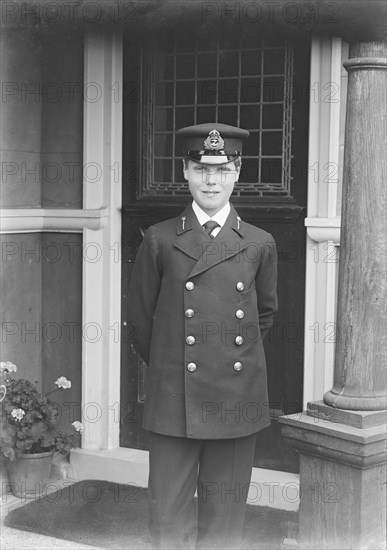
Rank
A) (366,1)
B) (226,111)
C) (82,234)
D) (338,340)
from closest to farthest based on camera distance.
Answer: (366,1) < (338,340) < (226,111) < (82,234)

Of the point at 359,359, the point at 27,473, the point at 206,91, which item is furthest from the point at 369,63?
the point at 27,473

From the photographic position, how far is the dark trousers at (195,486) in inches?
156

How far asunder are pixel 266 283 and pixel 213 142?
66 cm

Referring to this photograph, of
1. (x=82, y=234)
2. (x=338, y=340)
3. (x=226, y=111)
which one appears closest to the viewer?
(x=338, y=340)

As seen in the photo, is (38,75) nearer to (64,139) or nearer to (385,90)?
(64,139)

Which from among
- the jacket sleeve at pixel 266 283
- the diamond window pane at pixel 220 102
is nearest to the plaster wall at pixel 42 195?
the diamond window pane at pixel 220 102

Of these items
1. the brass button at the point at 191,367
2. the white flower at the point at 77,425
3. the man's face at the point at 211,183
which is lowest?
the white flower at the point at 77,425

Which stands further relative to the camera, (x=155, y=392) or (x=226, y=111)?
(x=226, y=111)

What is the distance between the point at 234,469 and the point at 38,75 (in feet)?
9.25

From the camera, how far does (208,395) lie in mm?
3902

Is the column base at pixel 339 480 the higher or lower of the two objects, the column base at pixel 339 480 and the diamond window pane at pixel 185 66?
the lower

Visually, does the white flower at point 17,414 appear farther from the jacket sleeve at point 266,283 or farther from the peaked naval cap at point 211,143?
the peaked naval cap at point 211,143

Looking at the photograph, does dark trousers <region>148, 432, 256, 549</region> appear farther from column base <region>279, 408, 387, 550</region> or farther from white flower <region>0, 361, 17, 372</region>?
white flower <region>0, 361, 17, 372</region>

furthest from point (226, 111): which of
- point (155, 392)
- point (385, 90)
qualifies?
point (155, 392)
